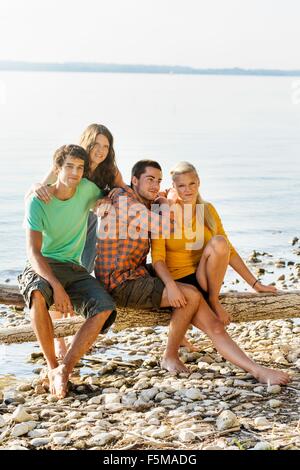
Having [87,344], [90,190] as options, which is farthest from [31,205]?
[87,344]

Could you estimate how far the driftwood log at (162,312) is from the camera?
606 centimetres

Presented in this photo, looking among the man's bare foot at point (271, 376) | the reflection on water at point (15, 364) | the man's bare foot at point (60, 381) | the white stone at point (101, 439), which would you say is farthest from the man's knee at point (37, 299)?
the man's bare foot at point (271, 376)

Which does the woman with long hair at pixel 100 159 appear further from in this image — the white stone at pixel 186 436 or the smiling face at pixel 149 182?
the white stone at pixel 186 436

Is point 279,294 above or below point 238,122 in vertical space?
below

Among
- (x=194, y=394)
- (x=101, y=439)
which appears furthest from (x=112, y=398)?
(x=101, y=439)

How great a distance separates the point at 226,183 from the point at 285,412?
15.7 m

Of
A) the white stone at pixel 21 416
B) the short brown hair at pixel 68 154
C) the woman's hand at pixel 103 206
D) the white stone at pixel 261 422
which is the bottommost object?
the white stone at pixel 21 416

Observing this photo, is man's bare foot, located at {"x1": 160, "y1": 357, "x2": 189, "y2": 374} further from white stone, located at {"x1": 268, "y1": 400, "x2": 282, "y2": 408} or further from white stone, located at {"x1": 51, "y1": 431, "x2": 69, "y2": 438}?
white stone, located at {"x1": 51, "y1": 431, "x2": 69, "y2": 438}

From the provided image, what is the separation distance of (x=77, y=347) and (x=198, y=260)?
1126mm

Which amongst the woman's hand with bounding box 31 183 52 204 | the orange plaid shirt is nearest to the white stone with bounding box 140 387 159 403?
the orange plaid shirt

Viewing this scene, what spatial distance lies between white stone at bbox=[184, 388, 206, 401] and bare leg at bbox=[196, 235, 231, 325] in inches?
24.0

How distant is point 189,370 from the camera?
6.17 metres

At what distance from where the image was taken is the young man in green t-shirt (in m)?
5.59
